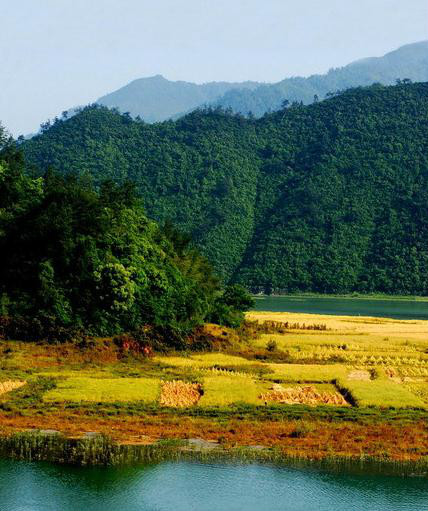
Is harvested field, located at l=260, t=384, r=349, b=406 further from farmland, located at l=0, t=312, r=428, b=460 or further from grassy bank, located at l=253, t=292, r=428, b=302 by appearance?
grassy bank, located at l=253, t=292, r=428, b=302

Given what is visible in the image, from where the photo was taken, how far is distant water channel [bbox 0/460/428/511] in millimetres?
26719

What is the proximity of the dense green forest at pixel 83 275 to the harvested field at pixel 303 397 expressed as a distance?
687 inches

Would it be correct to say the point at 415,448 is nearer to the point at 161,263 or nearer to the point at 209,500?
the point at 209,500

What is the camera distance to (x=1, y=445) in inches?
1270

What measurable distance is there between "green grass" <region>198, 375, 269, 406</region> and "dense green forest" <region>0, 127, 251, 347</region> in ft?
45.4

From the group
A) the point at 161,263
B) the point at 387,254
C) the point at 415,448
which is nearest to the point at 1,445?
the point at 415,448

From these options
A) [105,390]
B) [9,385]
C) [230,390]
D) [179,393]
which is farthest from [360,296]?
[9,385]

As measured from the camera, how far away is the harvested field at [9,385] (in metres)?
42.2

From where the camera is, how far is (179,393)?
42.8 metres

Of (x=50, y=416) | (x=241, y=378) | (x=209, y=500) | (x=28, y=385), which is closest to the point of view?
(x=209, y=500)

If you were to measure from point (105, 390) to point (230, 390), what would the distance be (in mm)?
6918

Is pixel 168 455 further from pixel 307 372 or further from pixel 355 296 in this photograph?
pixel 355 296

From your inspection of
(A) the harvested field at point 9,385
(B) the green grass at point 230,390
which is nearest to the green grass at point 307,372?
(B) the green grass at point 230,390

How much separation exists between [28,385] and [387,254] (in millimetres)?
155397
